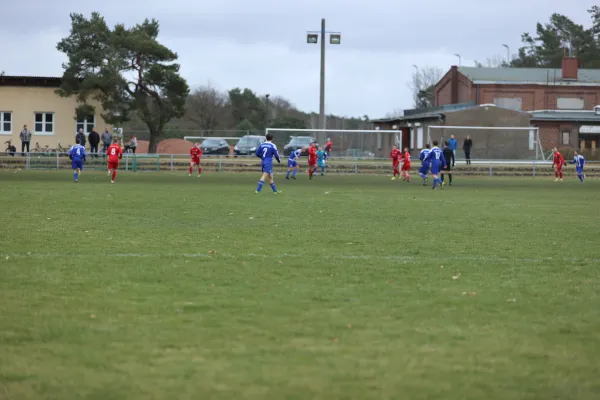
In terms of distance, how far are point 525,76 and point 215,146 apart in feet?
99.9

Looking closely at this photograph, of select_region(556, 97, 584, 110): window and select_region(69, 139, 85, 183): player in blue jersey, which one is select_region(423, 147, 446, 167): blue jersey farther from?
select_region(556, 97, 584, 110): window

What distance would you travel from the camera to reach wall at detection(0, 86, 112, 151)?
5494 centimetres

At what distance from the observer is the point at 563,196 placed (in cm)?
2909

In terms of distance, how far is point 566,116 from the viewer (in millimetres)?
68125

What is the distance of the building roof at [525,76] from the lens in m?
71.9

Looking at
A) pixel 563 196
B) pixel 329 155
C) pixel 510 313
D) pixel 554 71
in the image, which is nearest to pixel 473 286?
pixel 510 313

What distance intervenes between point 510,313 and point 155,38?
5161cm

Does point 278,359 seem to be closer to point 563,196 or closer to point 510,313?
point 510,313

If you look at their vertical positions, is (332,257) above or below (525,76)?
below

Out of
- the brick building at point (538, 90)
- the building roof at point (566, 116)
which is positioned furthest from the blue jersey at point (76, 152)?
the brick building at point (538, 90)

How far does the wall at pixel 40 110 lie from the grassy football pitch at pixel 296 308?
3821 centimetres

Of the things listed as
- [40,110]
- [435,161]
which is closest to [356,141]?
[435,161]

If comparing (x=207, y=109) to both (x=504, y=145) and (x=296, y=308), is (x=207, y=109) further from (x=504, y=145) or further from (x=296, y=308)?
(x=296, y=308)

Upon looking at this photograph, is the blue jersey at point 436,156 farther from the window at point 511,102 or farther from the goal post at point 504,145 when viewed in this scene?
the window at point 511,102
